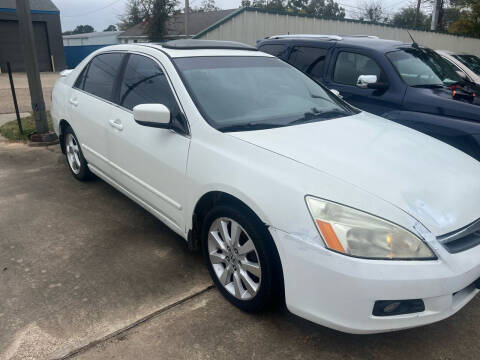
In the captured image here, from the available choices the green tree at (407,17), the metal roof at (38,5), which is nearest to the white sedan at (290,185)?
the metal roof at (38,5)

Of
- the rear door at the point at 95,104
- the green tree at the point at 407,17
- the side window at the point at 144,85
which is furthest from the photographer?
the green tree at the point at 407,17

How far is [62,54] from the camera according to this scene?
23.8m

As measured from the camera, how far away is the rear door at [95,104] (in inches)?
151

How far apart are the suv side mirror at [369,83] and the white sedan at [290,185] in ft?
3.88

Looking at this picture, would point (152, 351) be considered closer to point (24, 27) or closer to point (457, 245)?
point (457, 245)

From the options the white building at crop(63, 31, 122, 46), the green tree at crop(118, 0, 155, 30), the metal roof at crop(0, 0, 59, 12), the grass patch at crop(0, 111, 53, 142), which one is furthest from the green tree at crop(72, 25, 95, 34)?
the grass patch at crop(0, 111, 53, 142)

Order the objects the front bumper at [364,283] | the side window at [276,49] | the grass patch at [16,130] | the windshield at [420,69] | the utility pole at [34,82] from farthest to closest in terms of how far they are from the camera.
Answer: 1. the grass patch at [16,130]
2. the utility pole at [34,82]
3. the side window at [276,49]
4. the windshield at [420,69]
5. the front bumper at [364,283]

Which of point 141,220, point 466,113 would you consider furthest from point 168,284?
point 466,113

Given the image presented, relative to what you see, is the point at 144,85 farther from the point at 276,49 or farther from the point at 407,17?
the point at 407,17

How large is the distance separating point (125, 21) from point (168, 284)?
3911 cm

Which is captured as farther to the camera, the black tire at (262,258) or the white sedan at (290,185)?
the black tire at (262,258)

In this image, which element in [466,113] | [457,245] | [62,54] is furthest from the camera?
[62,54]

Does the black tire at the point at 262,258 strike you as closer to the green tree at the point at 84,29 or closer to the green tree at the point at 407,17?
the green tree at the point at 407,17

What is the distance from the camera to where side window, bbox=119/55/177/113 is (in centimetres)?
313
